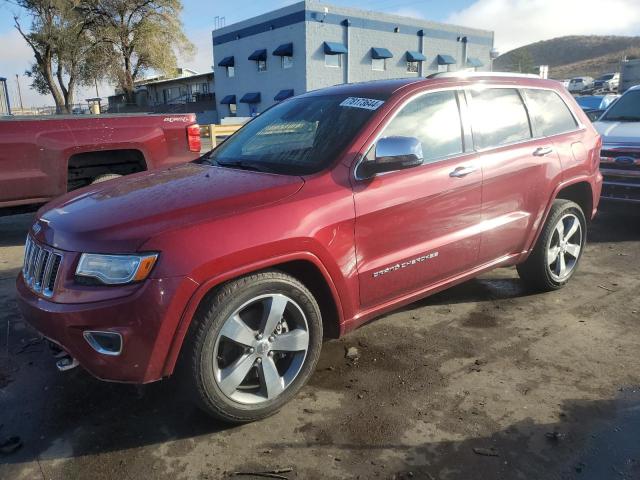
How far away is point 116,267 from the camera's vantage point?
95.3 inches

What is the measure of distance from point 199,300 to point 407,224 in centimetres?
142

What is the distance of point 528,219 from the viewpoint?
4.14m

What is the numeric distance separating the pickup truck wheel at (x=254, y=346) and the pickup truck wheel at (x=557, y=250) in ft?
7.78

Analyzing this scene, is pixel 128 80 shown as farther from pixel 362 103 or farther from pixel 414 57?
pixel 362 103

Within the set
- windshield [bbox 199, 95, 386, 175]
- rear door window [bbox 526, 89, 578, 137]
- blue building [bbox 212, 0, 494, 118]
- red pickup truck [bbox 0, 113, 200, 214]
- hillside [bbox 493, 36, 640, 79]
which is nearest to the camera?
windshield [bbox 199, 95, 386, 175]

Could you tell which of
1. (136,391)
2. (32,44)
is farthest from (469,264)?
(32,44)

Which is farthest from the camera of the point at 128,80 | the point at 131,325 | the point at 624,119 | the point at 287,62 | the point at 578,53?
the point at 578,53

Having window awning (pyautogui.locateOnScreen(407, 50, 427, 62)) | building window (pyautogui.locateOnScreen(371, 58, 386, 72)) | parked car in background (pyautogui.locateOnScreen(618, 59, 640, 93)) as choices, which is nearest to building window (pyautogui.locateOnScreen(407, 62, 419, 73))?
window awning (pyautogui.locateOnScreen(407, 50, 427, 62))

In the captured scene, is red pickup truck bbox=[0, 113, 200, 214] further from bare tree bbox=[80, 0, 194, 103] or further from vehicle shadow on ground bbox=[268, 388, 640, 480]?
bare tree bbox=[80, 0, 194, 103]

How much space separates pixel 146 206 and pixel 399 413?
177 cm

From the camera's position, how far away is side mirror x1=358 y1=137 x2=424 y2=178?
302 cm

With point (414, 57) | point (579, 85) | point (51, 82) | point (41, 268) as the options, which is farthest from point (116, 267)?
point (579, 85)

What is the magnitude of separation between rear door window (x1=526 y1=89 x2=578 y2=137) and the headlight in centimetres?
332

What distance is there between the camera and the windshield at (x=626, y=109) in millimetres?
7574
